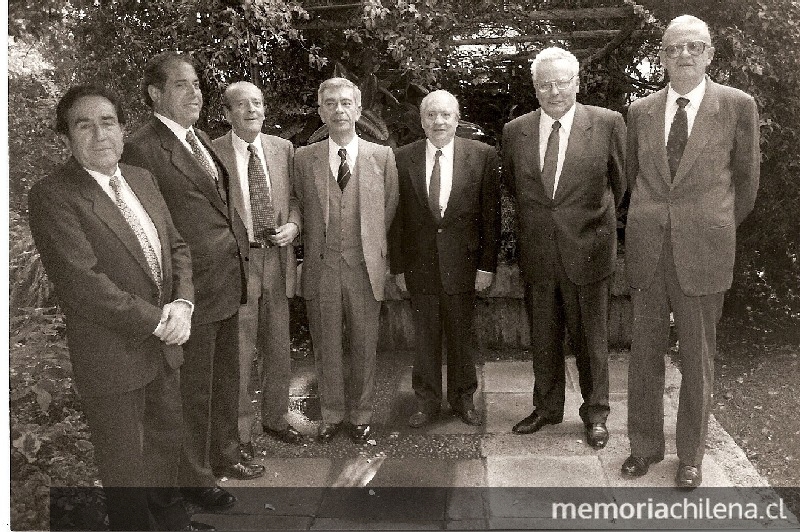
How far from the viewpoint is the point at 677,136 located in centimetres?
363

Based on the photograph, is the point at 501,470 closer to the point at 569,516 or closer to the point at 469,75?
the point at 569,516

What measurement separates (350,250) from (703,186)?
175 centimetres

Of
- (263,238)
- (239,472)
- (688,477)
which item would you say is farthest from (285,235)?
(688,477)

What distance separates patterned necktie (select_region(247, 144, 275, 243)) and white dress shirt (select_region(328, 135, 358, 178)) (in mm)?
358

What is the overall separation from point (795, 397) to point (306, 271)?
2921 mm

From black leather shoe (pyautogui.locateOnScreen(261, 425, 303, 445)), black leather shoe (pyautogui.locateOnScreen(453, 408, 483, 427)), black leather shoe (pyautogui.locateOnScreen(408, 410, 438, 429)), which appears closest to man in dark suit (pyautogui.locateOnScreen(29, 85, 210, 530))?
black leather shoe (pyautogui.locateOnScreen(261, 425, 303, 445))

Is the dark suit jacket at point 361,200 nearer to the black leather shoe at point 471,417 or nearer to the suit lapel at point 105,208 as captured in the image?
the black leather shoe at point 471,417

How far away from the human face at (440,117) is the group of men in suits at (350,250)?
1cm

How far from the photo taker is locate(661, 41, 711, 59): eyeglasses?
3.47 meters

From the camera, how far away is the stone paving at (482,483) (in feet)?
11.4

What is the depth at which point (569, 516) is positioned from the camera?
135 inches

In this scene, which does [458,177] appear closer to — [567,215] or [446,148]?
[446,148]

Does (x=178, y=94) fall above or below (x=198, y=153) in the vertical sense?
above

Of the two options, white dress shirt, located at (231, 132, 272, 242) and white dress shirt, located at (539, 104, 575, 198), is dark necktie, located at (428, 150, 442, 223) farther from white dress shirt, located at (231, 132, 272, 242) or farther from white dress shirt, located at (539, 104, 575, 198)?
white dress shirt, located at (231, 132, 272, 242)
